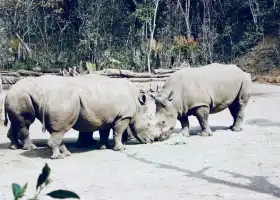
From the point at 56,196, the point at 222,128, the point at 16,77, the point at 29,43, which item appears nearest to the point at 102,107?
the point at 222,128

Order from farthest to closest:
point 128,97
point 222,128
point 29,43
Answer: point 29,43
point 222,128
point 128,97

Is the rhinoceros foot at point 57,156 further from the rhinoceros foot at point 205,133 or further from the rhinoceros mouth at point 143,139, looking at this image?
the rhinoceros foot at point 205,133

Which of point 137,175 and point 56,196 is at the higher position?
point 56,196

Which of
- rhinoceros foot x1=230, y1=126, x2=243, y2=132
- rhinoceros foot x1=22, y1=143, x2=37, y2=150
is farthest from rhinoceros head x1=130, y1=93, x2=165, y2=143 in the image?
rhinoceros foot x1=230, y1=126, x2=243, y2=132

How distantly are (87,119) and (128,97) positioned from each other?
0.86 meters

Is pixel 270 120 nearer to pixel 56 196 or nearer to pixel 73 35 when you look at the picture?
pixel 56 196

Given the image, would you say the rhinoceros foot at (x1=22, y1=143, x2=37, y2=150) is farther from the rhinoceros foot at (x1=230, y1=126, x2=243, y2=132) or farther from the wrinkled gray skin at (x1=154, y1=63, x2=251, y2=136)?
the rhinoceros foot at (x1=230, y1=126, x2=243, y2=132)

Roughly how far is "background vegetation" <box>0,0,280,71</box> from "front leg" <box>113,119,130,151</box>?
12185 mm

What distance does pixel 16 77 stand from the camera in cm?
1878

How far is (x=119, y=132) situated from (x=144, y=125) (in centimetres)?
58

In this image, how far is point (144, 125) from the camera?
8734 millimetres

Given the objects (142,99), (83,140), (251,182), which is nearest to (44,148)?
(83,140)

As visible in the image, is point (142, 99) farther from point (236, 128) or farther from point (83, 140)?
point (236, 128)

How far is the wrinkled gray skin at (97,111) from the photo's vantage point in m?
7.56
